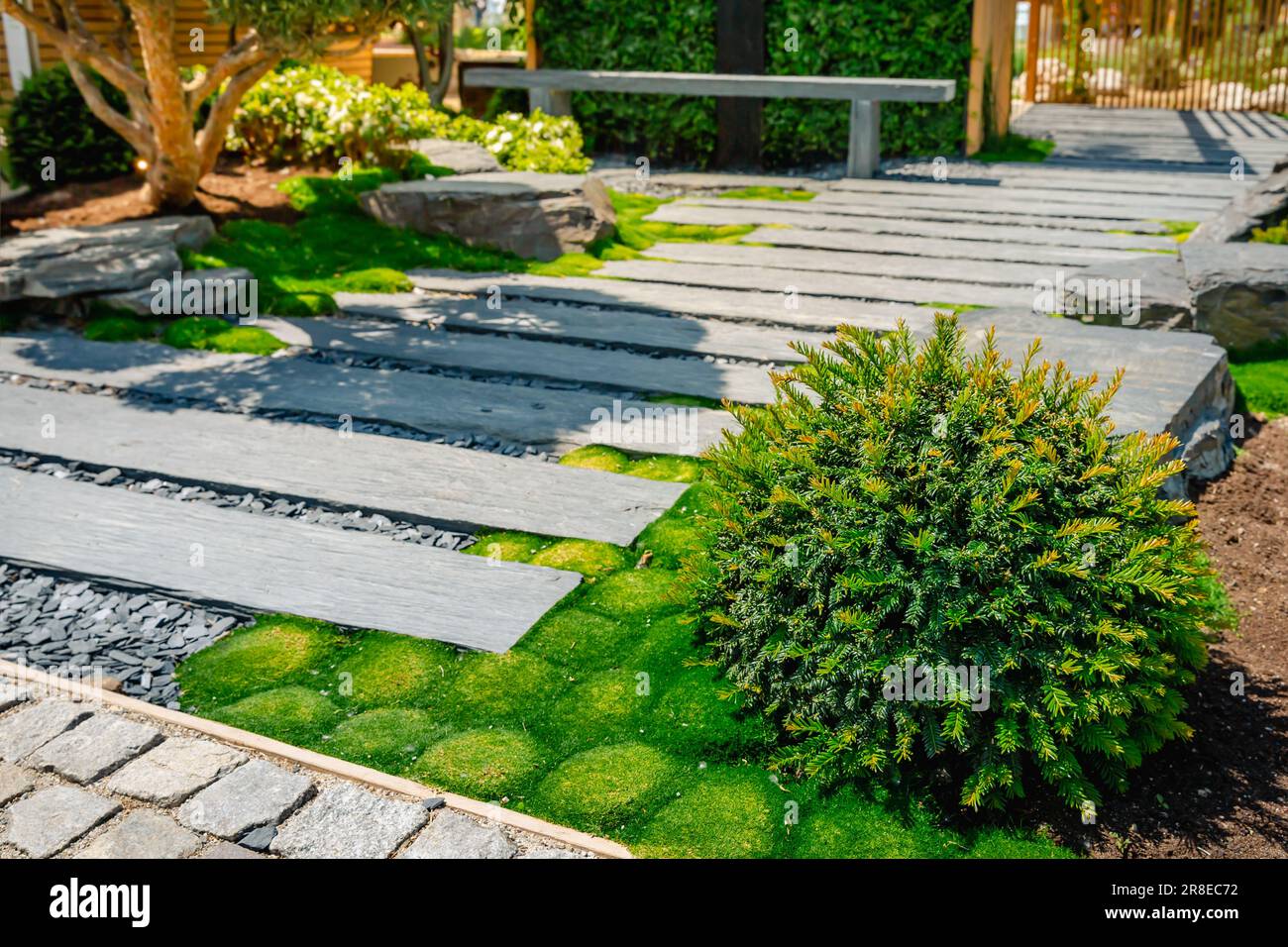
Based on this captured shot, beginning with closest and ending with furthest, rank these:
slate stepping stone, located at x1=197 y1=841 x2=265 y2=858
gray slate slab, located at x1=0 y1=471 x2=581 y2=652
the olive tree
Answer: slate stepping stone, located at x1=197 y1=841 x2=265 y2=858, gray slate slab, located at x1=0 y1=471 x2=581 y2=652, the olive tree

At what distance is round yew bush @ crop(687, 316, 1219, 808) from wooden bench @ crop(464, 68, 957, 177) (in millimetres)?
9805

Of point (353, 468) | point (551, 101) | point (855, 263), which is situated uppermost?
point (551, 101)

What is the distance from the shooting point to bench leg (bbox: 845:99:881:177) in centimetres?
1388

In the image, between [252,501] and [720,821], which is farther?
[252,501]

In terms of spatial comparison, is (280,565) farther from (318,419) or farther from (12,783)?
(318,419)

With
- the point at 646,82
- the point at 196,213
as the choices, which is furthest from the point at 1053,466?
the point at 646,82

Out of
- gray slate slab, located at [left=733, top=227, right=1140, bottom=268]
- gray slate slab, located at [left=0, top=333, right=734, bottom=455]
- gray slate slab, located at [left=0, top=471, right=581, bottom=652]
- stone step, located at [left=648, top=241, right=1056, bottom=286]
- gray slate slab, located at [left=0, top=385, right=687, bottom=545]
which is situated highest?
gray slate slab, located at [left=733, top=227, right=1140, bottom=268]

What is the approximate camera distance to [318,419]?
7285mm

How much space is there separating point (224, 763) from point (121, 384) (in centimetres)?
436

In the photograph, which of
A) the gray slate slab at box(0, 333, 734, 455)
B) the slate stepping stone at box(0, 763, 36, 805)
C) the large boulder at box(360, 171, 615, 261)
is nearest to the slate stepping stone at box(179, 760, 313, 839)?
the slate stepping stone at box(0, 763, 36, 805)

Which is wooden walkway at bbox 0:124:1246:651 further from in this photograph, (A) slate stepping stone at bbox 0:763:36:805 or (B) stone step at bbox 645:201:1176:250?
(A) slate stepping stone at bbox 0:763:36:805

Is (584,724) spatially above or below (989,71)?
below

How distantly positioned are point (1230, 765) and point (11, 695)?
4.11 meters

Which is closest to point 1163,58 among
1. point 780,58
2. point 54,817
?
point 780,58
